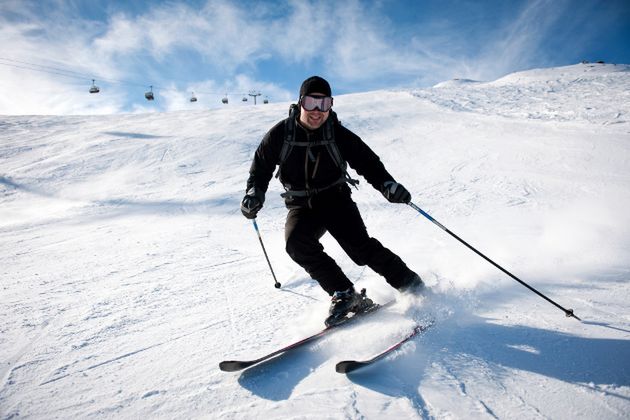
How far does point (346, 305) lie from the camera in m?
2.68

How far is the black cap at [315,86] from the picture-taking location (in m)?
2.74

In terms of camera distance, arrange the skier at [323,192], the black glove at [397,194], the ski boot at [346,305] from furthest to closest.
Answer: the black glove at [397,194] → the skier at [323,192] → the ski boot at [346,305]

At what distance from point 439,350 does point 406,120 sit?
12.6 meters

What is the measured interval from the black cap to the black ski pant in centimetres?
87

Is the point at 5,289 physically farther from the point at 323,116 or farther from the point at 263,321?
the point at 323,116

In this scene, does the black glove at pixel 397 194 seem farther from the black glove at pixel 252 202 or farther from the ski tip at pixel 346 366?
the ski tip at pixel 346 366

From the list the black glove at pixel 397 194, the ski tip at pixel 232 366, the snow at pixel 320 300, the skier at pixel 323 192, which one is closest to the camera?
the snow at pixel 320 300

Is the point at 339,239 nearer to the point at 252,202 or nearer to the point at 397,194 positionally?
the point at 397,194

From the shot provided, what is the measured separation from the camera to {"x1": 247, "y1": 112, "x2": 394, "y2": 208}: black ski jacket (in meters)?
2.84

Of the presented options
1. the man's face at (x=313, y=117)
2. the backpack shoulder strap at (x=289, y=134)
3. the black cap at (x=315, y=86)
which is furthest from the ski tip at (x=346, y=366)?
the black cap at (x=315, y=86)

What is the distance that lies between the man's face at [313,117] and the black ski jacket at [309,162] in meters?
0.05

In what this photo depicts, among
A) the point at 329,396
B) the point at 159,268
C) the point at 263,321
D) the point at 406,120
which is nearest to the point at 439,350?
the point at 329,396

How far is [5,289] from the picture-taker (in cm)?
357

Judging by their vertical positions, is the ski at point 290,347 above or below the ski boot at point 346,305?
below
